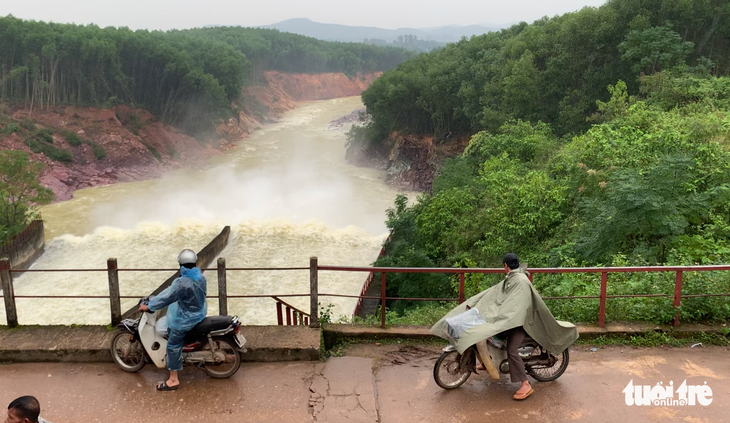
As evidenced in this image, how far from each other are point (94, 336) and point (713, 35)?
101ft

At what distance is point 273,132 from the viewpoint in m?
65.0

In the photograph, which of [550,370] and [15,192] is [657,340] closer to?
[550,370]

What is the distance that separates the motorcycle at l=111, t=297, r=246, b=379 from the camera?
19.7ft

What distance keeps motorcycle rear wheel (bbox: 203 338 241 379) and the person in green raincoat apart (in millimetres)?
2272

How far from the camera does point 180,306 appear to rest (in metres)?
5.85

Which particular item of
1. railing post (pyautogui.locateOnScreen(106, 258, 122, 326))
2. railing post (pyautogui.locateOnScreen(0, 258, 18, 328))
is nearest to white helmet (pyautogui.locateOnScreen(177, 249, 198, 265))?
railing post (pyautogui.locateOnScreen(106, 258, 122, 326))

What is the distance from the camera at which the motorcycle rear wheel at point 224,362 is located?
20.0ft

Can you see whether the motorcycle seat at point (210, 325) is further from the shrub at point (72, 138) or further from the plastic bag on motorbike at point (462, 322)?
the shrub at point (72, 138)

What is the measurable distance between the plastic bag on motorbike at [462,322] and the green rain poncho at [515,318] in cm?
2

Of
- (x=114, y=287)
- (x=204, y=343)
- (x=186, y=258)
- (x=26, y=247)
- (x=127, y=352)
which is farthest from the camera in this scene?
(x=26, y=247)

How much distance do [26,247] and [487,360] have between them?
2497 cm

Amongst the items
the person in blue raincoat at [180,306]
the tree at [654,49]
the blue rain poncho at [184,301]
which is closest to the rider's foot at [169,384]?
the person in blue raincoat at [180,306]

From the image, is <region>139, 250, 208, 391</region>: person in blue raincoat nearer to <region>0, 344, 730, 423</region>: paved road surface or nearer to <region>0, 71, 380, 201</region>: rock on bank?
<region>0, 344, 730, 423</region>: paved road surface

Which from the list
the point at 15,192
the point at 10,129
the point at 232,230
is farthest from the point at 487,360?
the point at 10,129
